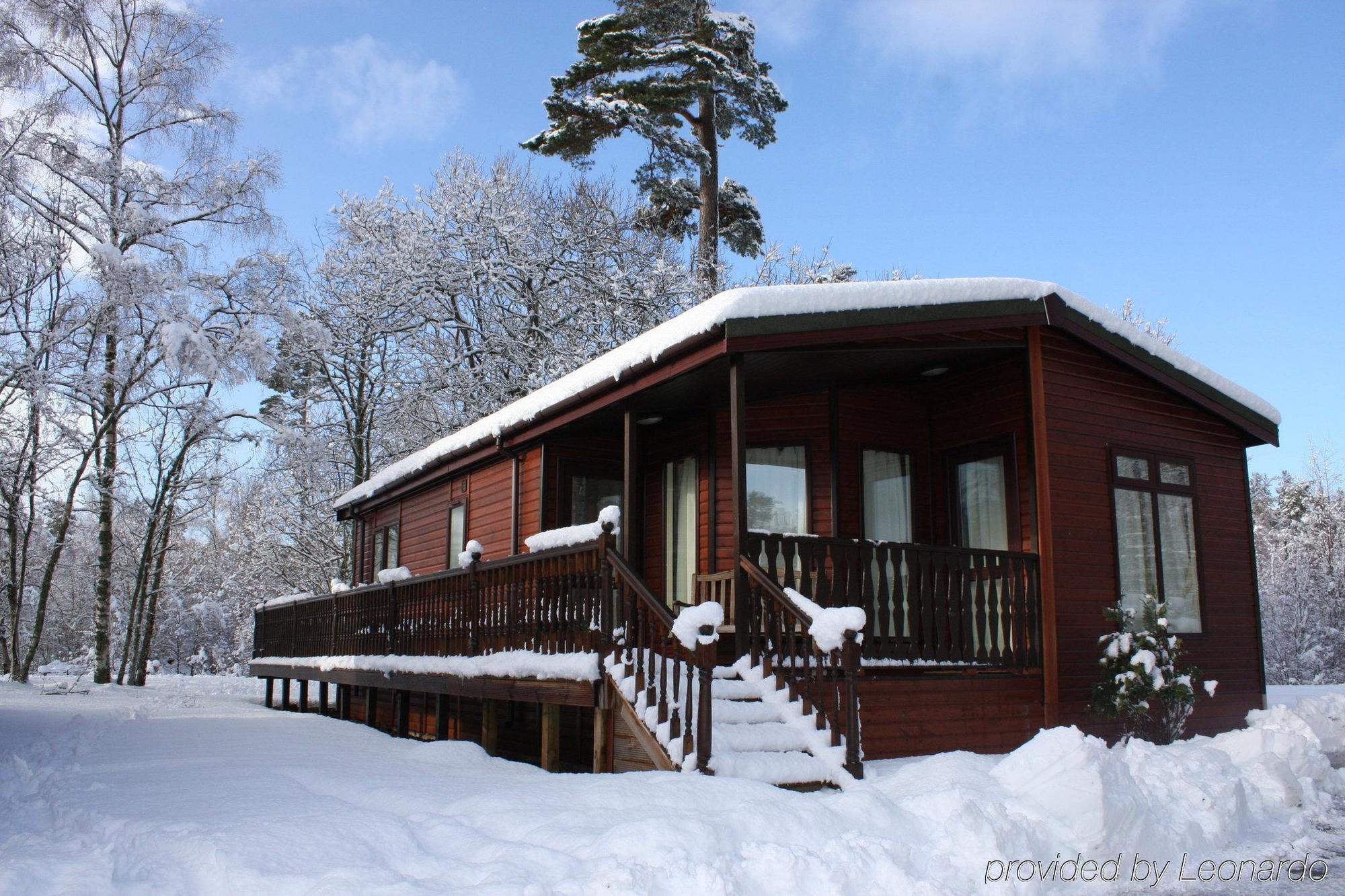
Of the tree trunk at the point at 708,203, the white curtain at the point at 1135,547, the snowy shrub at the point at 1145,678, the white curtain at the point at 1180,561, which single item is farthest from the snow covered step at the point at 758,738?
the tree trunk at the point at 708,203

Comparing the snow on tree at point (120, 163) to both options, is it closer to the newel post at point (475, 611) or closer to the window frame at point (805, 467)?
the newel post at point (475, 611)

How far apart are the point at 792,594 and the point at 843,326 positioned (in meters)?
2.21

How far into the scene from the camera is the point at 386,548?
1872cm

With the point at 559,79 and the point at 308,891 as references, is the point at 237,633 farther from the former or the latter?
the point at 308,891

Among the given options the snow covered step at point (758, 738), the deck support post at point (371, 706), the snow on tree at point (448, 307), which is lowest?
the deck support post at point (371, 706)

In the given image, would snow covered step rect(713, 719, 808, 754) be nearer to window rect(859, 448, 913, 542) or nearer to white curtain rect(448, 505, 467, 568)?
window rect(859, 448, 913, 542)

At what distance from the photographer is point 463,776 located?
7484 millimetres

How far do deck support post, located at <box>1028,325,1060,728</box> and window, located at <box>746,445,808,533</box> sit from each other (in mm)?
2298

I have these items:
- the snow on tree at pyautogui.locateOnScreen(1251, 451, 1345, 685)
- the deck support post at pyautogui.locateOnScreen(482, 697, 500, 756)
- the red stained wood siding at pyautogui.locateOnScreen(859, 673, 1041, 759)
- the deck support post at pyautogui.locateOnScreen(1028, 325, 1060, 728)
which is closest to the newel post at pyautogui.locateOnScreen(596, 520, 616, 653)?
the red stained wood siding at pyautogui.locateOnScreen(859, 673, 1041, 759)

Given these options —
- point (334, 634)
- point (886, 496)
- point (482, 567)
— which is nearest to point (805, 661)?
point (886, 496)

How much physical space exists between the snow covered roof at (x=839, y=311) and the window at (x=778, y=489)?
1.95m

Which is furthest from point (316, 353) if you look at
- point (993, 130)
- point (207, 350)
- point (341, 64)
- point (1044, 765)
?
point (1044, 765)

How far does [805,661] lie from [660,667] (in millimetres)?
1025

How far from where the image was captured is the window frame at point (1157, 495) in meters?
10.1
